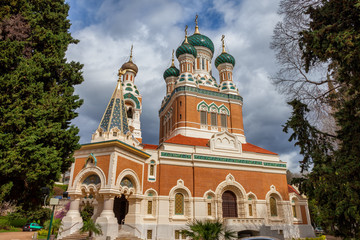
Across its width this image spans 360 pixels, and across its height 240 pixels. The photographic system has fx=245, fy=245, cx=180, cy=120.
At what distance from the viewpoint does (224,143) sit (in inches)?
786

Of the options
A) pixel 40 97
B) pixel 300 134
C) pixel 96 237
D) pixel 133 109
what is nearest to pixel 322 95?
pixel 300 134

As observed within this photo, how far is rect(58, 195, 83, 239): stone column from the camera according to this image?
43.6 ft

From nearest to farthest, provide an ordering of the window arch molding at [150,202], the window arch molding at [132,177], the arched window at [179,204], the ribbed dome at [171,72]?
1. the window arch molding at [132,177]
2. the window arch molding at [150,202]
3. the arched window at [179,204]
4. the ribbed dome at [171,72]

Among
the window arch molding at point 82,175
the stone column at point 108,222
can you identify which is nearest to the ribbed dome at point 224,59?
→ the window arch molding at point 82,175

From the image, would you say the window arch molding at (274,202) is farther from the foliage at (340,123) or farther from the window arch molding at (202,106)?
the foliage at (340,123)

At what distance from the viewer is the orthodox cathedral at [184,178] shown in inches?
571

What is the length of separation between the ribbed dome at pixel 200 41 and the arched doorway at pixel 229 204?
17057mm

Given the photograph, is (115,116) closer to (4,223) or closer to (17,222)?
(4,223)

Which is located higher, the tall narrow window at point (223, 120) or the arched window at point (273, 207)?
the tall narrow window at point (223, 120)

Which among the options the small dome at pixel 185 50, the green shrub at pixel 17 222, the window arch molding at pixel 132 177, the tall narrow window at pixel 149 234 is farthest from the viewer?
the green shrub at pixel 17 222

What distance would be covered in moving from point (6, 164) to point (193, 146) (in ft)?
42.1

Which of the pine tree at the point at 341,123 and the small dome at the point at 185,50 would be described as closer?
the pine tree at the point at 341,123

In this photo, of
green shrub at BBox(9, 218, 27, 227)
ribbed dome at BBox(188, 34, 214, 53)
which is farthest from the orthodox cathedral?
green shrub at BBox(9, 218, 27, 227)

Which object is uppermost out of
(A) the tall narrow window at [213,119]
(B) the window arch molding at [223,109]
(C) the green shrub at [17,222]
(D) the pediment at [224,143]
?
(B) the window arch molding at [223,109]
